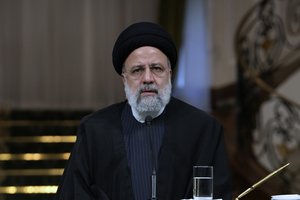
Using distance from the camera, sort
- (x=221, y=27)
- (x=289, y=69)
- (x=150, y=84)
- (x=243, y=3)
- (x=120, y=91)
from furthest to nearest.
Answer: (x=120, y=91), (x=221, y=27), (x=243, y=3), (x=289, y=69), (x=150, y=84)

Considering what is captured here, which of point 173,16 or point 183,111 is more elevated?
point 173,16

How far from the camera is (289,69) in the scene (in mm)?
9000

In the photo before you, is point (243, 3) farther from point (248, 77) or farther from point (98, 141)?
point (98, 141)

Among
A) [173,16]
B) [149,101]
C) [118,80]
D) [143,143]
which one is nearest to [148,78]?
[149,101]

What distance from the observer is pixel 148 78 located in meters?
3.53

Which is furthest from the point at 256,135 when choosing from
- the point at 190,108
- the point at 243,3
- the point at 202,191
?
the point at 202,191

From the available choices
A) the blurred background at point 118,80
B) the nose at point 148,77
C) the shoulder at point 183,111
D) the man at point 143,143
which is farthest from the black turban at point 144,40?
the blurred background at point 118,80

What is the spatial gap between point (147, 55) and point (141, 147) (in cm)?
42

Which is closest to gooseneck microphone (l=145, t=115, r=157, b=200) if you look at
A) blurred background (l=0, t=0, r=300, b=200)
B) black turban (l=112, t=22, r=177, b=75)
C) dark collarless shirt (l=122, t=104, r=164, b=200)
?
dark collarless shirt (l=122, t=104, r=164, b=200)

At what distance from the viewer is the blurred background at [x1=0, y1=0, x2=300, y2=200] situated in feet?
29.5

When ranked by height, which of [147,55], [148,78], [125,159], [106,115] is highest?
[147,55]

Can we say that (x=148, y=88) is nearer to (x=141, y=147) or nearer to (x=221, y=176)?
(x=141, y=147)

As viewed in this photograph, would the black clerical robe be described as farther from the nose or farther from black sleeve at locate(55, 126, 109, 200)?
the nose

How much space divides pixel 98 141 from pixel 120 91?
8612 mm
